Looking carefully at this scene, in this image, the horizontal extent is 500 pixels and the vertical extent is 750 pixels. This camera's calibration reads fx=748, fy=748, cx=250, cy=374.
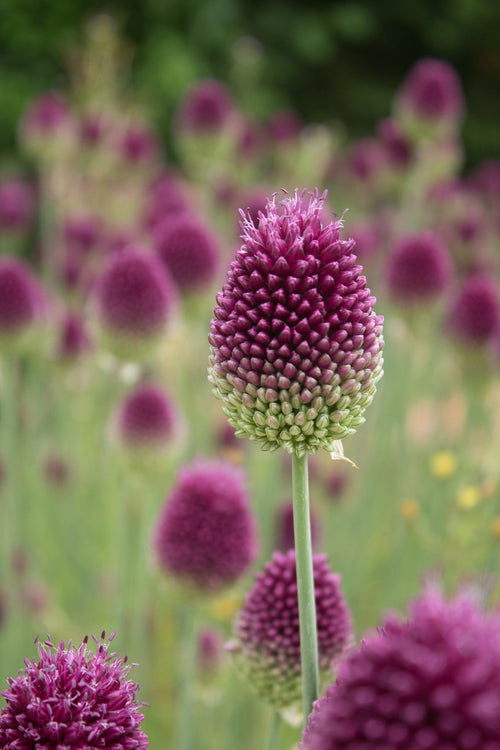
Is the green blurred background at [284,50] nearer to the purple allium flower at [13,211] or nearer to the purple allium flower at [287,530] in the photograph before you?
the purple allium flower at [13,211]

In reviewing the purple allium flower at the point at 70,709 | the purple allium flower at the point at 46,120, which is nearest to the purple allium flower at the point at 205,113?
the purple allium flower at the point at 46,120

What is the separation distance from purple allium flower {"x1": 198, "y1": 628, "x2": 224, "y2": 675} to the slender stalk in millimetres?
961

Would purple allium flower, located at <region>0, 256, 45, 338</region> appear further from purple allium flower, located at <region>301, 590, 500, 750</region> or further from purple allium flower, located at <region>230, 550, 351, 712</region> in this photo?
purple allium flower, located at <region>301, 590, 500, 750</region>

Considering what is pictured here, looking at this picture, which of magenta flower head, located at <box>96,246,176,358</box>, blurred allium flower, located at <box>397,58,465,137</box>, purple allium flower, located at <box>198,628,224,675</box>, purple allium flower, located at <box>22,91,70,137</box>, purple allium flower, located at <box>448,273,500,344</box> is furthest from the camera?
purple allium flower, located at <box>22,91,70,137</box>

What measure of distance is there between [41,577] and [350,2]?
6.43 metres

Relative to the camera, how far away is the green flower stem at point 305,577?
594 mm

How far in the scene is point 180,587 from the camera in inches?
50.4

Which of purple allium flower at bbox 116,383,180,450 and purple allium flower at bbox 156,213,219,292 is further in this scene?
purple allium flower at bbox 156,213,219,292

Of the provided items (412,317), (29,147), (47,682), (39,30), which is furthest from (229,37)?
(47,682)

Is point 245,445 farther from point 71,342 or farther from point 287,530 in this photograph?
point 287,530

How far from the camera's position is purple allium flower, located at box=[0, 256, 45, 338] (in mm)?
1754

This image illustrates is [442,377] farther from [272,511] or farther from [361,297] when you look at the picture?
[361,297]

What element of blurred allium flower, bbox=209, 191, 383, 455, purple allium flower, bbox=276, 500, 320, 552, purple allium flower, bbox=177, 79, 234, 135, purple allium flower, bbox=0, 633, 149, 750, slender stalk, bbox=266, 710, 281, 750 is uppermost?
purple allium flower, bbox=177, 79, 234, 135

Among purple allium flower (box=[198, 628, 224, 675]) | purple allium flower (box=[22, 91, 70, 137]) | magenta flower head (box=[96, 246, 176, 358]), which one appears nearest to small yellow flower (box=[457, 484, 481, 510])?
purple allium flower (box=[198, 628, 224, 675])
